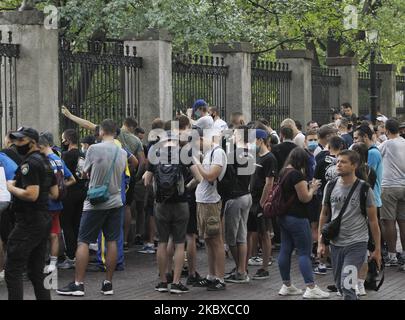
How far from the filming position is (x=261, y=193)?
42.8 feet

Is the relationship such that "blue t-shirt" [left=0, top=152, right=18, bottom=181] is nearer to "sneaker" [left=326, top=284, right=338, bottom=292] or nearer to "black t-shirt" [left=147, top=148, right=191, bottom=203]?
"black t-shirt" [left=147, top=148, right=191, bottom=203]

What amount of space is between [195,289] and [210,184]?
1.27 m

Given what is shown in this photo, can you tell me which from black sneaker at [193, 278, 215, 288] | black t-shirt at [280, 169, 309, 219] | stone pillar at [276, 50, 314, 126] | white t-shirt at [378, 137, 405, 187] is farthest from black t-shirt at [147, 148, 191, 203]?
stone pillar at [276, 50, 314, 126]

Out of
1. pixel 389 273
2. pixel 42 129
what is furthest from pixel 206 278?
pixel 42 129

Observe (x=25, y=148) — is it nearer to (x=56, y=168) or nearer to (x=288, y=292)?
(x=56, y=168)

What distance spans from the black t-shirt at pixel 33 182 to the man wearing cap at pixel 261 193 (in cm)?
341

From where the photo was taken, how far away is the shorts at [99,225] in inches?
451

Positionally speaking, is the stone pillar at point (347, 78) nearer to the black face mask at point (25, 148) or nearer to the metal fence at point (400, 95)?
the metal fence at point (400, 95)

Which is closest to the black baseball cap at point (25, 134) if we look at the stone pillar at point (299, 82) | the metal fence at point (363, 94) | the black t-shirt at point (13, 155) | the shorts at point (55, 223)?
the black t-shirt at point (13, 155)

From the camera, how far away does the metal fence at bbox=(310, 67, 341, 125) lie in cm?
2381

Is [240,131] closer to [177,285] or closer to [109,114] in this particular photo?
[177,285]

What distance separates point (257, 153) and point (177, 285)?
2067mm

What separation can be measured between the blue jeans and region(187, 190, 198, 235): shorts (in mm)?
1325

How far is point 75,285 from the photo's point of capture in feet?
37.3
